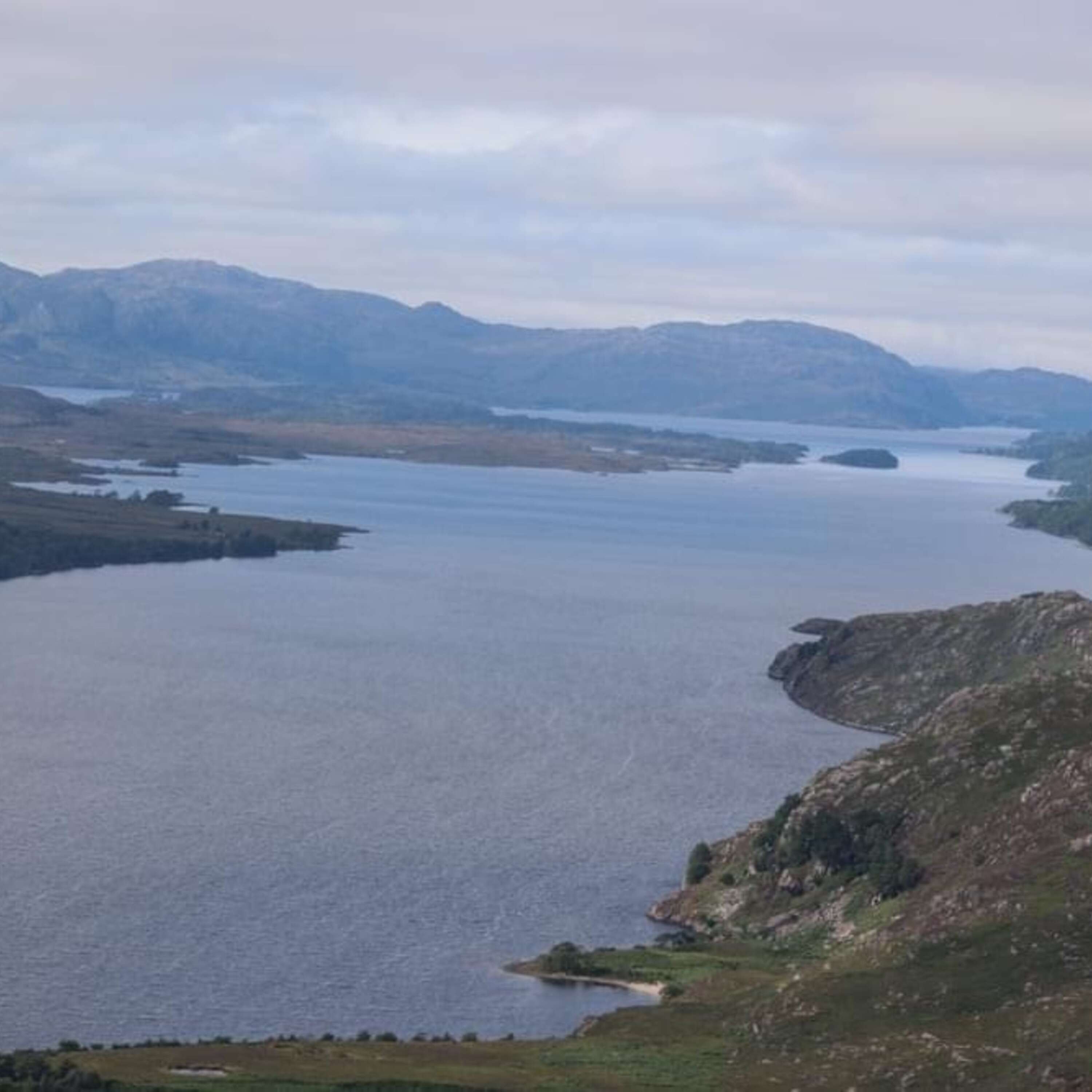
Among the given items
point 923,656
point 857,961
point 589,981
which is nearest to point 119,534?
point 923,656

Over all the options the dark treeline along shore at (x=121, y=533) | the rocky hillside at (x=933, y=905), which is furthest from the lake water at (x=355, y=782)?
the dark treeline along shore at (x=121, y=533)

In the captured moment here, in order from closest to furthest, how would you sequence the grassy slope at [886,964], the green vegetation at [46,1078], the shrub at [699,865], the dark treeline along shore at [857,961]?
the green vegetation at [46,1078] → the dark treeline along shore at [857,961] → the grassy slope at [886,964] → the shrub at [699,865]

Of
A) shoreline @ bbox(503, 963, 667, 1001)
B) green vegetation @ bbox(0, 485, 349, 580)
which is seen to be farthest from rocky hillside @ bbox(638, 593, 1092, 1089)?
green vegetation @ bbox(0, 485, 349, 580)

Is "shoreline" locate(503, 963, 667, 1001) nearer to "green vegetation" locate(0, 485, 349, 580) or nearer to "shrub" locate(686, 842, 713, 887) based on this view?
"shrub" locate(686, 842, 713, 887)

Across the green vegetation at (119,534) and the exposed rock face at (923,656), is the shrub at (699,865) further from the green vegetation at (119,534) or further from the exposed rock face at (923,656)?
the green vegetation at (119,534)

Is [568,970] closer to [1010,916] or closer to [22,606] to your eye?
[1010,916]

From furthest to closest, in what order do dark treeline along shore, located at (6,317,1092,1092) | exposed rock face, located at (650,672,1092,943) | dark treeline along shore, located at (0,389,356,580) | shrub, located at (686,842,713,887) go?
dark treeline along shore, located at (0,389,356,580) → shrub, located at (686,842,713,887) → exposed rock face, located at (650,672,1092,943) → dark treeline along shore, located at (6,317,1092,1092)
